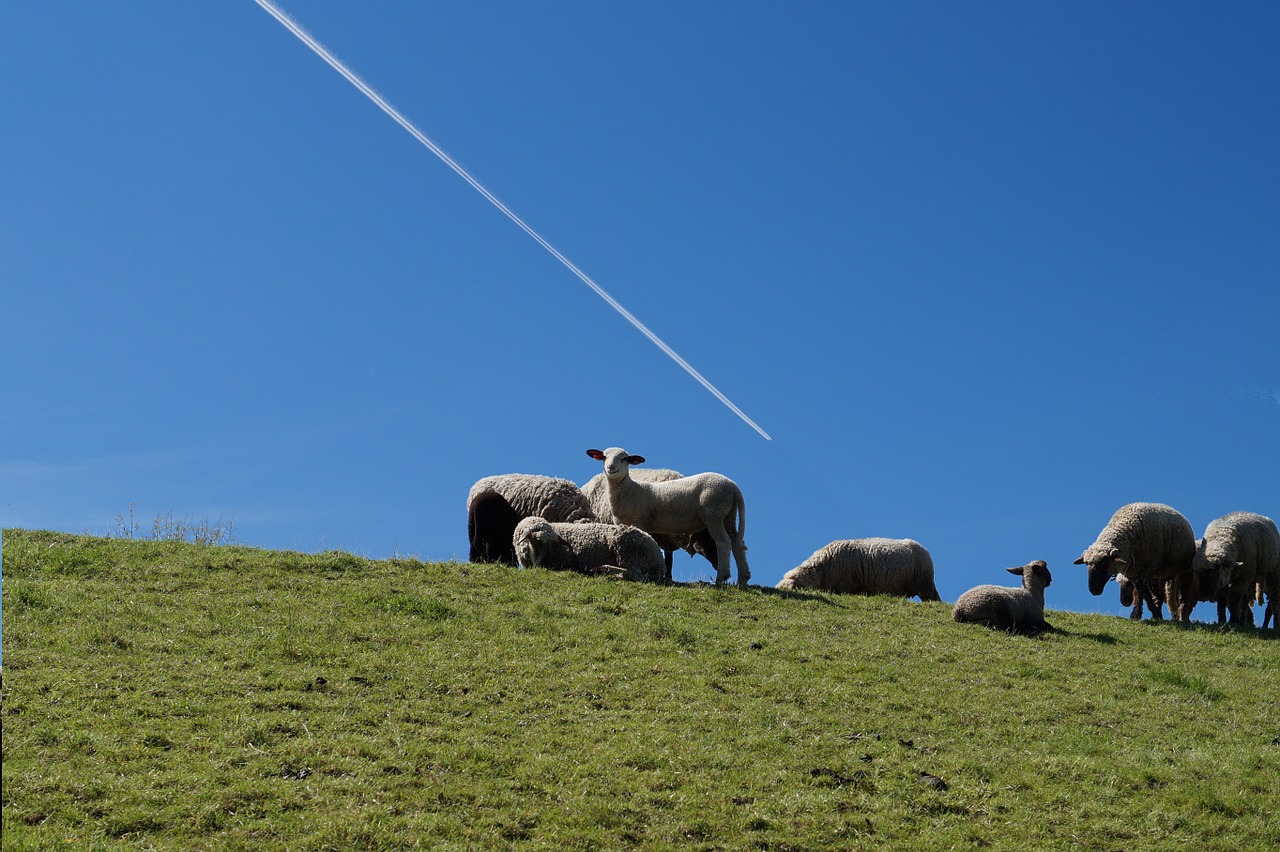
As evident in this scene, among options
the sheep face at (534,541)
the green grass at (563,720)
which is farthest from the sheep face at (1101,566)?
the sheep face at (534,541)

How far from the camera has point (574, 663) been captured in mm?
15609

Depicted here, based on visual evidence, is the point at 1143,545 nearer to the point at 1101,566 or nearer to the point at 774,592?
the point at 1101,566

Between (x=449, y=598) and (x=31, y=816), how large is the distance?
8596mm

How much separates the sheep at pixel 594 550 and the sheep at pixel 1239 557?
13.8 meters

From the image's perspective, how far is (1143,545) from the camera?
26.5 meters

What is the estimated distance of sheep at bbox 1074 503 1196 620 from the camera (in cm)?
2623

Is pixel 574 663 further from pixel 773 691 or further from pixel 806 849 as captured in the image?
pixel 806 849

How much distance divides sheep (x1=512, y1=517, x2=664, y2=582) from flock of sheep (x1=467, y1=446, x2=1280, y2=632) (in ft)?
0.08

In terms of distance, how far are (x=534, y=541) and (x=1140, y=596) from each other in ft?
49.8

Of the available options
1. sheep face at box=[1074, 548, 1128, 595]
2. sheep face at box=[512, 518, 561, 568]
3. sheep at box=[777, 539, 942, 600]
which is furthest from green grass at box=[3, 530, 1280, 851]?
sheep face at box=[1074, 548, 1128, 595]

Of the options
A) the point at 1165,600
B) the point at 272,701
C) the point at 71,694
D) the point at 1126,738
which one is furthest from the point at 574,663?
the point at 1165,600

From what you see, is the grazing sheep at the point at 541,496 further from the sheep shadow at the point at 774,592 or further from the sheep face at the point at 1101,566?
the sheep face at the point at 1101,566

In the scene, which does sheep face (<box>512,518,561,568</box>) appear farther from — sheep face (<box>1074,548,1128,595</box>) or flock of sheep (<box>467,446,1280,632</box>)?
sheep face (<box>1074,548,1128,595</box>)

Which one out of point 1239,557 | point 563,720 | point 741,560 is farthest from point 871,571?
point 563,720
